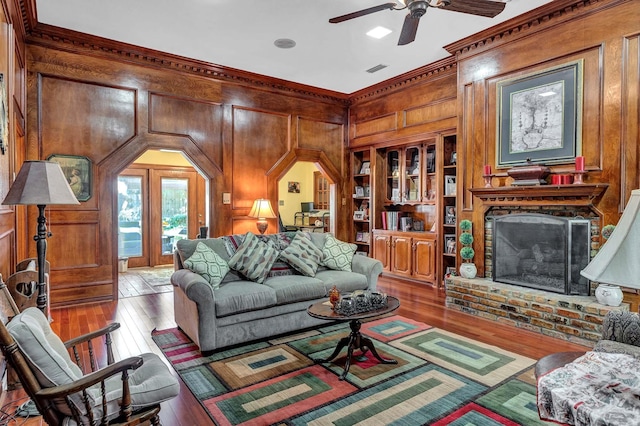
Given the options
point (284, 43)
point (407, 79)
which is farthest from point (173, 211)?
point (407, 79)

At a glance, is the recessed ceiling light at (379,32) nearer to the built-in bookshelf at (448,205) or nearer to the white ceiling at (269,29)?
the white ceiling at (269,29)

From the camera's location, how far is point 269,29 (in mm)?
4457

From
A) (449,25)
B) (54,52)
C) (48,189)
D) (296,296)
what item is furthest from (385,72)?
(48,189)

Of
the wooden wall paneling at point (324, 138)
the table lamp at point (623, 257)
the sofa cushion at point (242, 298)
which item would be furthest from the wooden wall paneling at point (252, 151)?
the table lamp at point (623, 257)

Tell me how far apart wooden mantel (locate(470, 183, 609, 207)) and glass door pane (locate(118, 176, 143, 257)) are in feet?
21.4

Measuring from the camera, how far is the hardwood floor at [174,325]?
2561mm

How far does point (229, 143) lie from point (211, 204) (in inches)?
39.8

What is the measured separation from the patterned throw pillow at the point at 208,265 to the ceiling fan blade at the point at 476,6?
9.74ft

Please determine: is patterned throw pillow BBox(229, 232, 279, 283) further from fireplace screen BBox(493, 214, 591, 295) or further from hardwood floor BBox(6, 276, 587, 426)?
fireplace screen BBox(493, 214, 591, 295)

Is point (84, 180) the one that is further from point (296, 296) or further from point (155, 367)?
point (155, 367)

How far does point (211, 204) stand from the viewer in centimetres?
594

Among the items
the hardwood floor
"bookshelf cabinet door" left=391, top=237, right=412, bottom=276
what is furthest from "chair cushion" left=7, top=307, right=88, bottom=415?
"bookshelf cabinet door" left=391, top=237, right=412, bottom=276

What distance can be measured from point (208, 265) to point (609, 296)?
148 inches

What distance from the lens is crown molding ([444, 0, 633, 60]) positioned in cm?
A: 384
